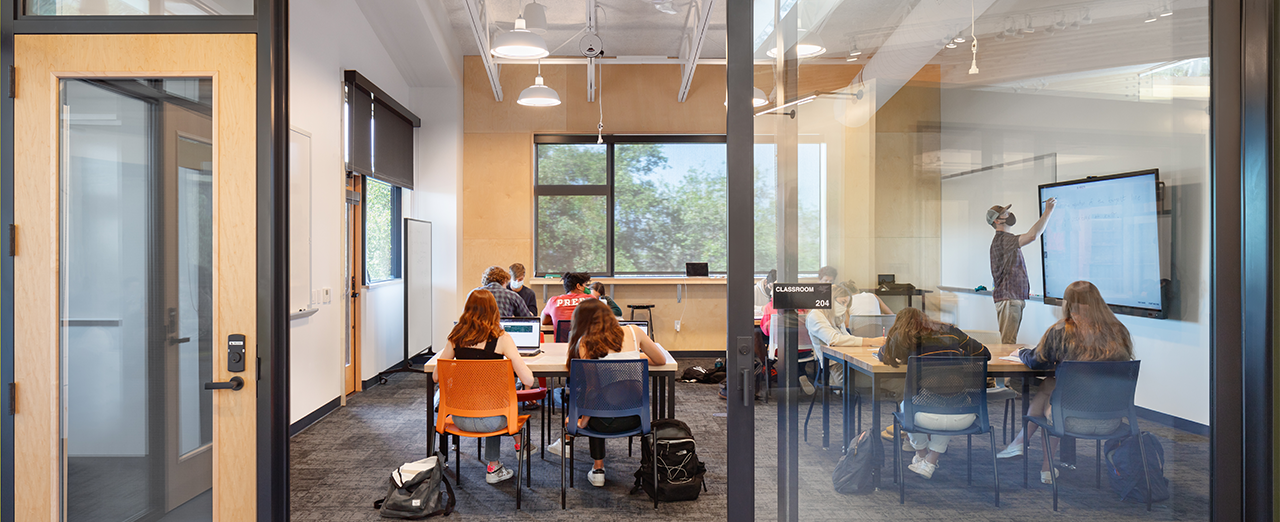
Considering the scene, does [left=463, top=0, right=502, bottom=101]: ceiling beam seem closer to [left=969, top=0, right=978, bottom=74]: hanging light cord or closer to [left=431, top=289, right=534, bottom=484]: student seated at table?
[left=431, top=289, right=534, bottom=484]: student seated at table

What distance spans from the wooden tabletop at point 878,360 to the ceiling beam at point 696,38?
4.37 meters

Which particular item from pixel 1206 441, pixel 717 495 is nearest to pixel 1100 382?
pixel 1206 441

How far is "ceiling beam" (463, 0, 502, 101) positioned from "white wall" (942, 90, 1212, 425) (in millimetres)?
4693

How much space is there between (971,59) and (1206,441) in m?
1.31

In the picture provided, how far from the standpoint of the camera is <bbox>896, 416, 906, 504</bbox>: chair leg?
1868mm

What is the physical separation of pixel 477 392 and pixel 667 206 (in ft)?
18.7

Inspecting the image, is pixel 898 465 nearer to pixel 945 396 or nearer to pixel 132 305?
pixel 945 396

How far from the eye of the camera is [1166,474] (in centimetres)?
183

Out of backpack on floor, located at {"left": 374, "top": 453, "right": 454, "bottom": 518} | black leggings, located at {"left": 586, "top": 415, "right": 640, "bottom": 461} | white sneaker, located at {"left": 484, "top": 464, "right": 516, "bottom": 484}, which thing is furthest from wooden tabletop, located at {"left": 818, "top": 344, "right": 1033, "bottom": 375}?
white sneaker, located at {"left": 484, "top": 464, "right": 516, "bottom": 484}

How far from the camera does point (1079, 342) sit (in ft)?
5.92

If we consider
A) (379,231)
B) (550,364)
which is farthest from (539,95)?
(550,364)

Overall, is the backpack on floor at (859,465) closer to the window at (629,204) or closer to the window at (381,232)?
the window at (381,232)

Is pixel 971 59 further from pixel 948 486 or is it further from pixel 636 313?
pixel 636 313

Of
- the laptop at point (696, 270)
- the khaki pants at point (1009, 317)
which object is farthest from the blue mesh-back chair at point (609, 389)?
the laptop at point (696, 270)
